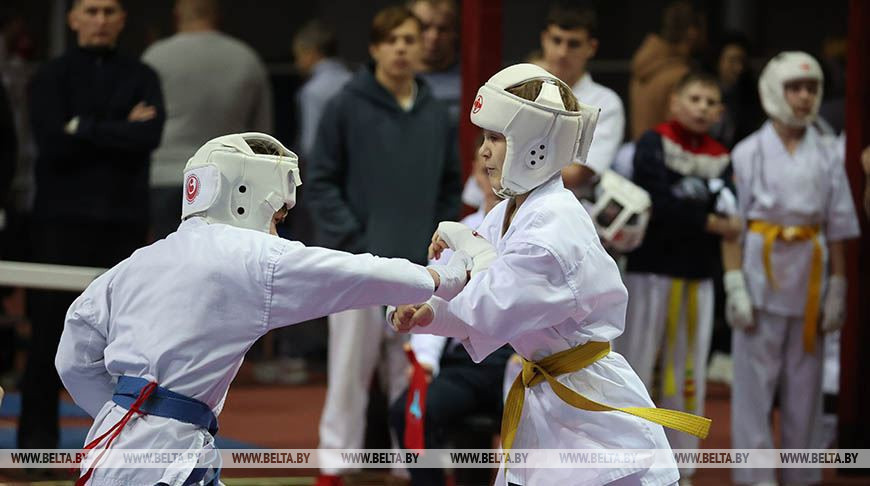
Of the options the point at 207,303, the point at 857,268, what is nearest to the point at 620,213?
the point at 857,268

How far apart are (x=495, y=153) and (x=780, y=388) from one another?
286 cm

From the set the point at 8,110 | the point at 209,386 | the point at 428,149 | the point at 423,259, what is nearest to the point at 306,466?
the point at 423,259

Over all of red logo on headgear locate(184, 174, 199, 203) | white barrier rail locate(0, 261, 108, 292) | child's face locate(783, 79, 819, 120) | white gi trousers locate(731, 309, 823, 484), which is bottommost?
white gi trousers locate(731, 309, 823, 484)

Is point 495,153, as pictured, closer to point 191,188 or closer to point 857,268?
point 191,188

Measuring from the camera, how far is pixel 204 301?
335 centimetres

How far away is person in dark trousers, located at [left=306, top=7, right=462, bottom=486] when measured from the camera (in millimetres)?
5934

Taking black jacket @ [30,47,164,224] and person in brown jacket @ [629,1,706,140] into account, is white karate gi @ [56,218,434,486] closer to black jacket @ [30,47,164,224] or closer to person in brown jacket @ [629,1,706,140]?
black jacket @ [30,47,164,224]

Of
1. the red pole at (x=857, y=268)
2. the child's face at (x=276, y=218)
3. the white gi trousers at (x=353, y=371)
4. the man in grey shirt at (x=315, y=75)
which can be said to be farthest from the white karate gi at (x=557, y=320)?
the man in grey shirt at (x=315, y=75)

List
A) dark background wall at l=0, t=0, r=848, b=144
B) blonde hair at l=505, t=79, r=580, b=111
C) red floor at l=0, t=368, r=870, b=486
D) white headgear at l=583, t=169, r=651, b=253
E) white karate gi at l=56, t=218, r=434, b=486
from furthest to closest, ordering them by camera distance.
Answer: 1. dark background wall at l=0, t=0, r=848, b=144
2. red floor at l=0, t=368, r=870, b=486
3. white headgear at l=583, t=169, r=651, b=253
4. blonde hair at l=505, t=79, r=580, b=111
5. white karate gi at l=56, t=218, r=434, b=486

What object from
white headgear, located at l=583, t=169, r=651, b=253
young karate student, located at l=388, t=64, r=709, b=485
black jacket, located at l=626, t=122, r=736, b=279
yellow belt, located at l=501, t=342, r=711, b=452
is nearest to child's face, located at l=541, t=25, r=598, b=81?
black jacket, located at l=626, t=122, r=736, b=279

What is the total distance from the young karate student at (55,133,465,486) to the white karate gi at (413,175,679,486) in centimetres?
20

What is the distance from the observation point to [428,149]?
20.0 ft

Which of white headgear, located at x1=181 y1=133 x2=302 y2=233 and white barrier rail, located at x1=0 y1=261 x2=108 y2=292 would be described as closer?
white headgear, located at x1=181 y1=133 x2=302 y2=233

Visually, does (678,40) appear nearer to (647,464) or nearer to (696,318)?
(696,318)
